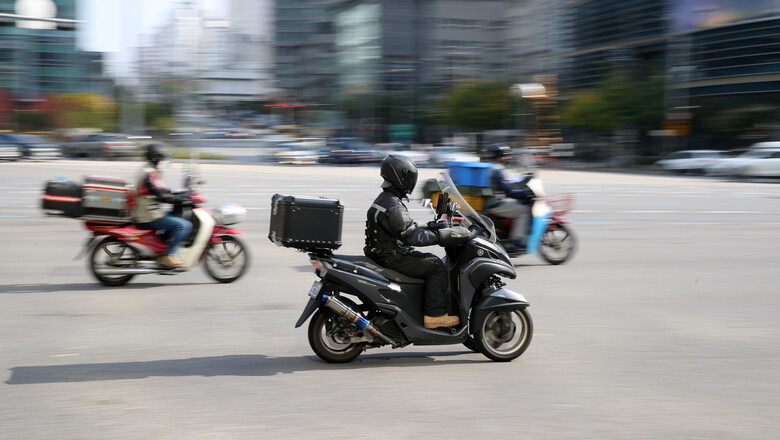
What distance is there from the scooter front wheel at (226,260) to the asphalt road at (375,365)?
0.55 ft

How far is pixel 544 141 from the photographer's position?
76.1m

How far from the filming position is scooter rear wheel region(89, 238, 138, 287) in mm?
9219

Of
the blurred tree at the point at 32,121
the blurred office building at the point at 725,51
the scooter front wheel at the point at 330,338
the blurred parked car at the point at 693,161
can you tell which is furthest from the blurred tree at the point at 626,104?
the scooter front wheel at the point at 330,338

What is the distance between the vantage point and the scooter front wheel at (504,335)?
605 centimetres

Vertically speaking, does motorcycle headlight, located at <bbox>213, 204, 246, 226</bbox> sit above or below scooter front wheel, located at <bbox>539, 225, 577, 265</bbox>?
above

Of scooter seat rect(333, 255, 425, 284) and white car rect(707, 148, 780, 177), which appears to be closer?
scooter seat rect(333, 255, 425, 284)

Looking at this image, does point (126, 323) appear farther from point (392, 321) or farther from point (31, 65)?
point (31, 65)

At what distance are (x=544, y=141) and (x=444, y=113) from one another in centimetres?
1518

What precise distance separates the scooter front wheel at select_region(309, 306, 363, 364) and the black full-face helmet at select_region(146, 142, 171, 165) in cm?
381

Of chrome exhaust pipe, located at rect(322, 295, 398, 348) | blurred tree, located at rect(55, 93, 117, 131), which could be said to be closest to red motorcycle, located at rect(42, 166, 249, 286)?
chrome exhaust pipe, located at rect(322, 295, 398, 348)

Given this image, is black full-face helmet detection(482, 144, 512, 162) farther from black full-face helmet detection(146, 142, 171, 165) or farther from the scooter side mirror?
the scooter side mirror

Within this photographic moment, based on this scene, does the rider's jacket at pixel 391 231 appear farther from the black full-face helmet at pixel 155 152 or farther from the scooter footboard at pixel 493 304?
the black full-face helmet at pixel 155 152

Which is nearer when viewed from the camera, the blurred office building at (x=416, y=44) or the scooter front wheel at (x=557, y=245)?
the scooter front wheel at (x=557, y=245)

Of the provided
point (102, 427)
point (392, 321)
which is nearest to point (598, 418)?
point (392, 321)
